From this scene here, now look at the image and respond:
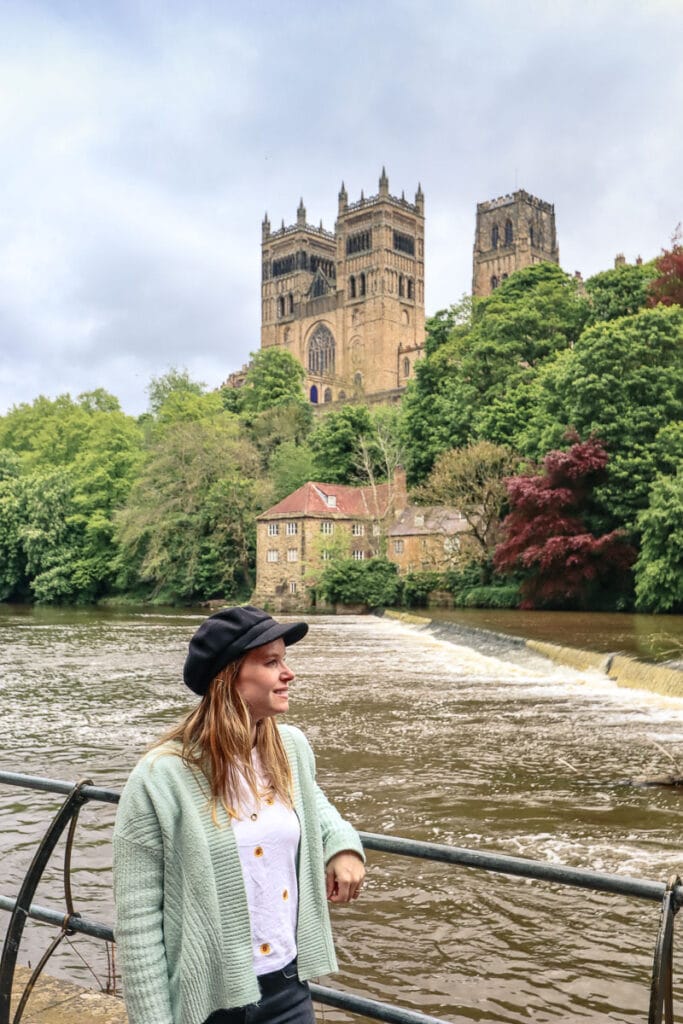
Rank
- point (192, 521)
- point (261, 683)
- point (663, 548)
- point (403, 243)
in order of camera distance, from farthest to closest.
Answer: point (403, 243) → point (192, 521) → point (663, 548) → point (261, 683)

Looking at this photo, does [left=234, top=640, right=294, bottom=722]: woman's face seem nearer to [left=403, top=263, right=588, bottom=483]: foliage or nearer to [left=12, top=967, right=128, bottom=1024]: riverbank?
[left=12, top=967, right=128, bottom=1024]: riverbank

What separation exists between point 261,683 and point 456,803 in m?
8.65

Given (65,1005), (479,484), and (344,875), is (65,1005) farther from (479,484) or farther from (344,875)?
(479,484)

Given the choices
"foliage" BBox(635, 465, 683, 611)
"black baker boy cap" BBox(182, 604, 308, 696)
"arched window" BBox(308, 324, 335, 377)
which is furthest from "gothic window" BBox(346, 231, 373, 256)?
"black baker boy cap" BBox(182, 604, 308, 696)

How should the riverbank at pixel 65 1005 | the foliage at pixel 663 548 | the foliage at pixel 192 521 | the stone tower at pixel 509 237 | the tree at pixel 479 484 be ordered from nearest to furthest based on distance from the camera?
the riverbank at pixel 65 1005 → the foliage at pixel 663 548 → the tree at pixel 479 484 → the foliage at pixel 192 521 → the stone tower at pixel 509 237

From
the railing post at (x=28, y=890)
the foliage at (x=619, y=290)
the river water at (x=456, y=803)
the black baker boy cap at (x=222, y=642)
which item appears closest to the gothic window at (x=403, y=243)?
the foliage at (x=619, y=290)

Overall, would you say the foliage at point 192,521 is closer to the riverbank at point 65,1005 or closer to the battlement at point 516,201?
the riverbank at point 65,1005

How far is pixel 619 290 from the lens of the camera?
155 ft

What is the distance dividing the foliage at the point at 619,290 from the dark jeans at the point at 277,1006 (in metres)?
46.2

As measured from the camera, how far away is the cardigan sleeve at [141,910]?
2537mm

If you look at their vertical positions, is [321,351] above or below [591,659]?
above

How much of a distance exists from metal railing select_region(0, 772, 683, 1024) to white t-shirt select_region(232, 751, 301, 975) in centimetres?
26

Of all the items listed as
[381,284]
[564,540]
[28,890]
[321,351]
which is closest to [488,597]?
[564,540]

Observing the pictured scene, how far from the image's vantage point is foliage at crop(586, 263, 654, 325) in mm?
46469
